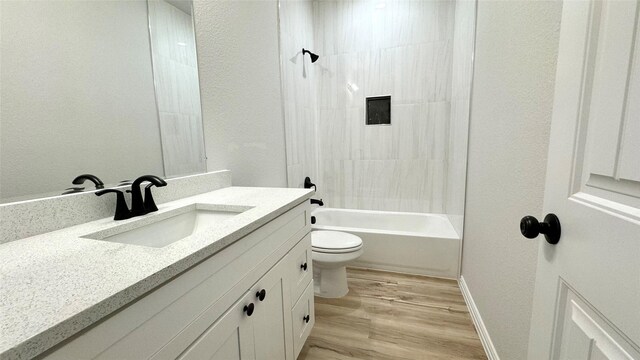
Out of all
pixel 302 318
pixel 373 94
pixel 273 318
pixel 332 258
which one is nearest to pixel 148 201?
pixel 273 318

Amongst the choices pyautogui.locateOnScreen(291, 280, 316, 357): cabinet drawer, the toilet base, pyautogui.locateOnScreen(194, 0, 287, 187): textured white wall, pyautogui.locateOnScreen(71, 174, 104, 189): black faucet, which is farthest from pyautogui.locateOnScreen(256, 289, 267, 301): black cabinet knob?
the toilet base

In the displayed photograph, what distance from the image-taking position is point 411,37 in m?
2.63

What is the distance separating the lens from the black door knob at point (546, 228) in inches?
22.0

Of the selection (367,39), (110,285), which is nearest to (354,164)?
(367,39)

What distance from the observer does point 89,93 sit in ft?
3.03

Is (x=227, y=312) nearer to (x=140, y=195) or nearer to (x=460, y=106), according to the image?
(x=140, y=195)

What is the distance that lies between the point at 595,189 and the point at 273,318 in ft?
3.26

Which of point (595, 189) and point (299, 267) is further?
point (299, 267)

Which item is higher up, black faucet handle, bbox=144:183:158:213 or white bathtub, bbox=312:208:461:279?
black faucet handle, bbox=144:183:158:213

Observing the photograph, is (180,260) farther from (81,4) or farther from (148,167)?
(81,4)

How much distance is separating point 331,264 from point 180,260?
145 cm

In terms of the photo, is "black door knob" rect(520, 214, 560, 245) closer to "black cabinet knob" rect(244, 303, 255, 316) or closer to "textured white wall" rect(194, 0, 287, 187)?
"black cabinet knob" rect(244, 303, 255, 316)

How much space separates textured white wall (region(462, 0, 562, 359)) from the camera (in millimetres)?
916

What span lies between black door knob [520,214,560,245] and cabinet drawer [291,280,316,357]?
38.3 inches
